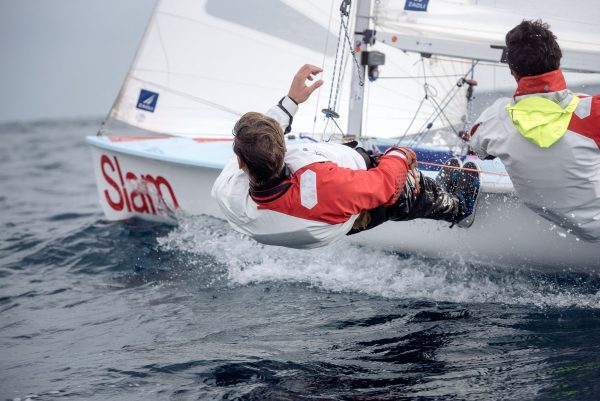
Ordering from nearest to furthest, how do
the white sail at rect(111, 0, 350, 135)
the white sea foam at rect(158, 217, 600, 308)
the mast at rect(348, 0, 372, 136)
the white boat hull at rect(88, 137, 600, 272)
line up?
the white sea foam at rect(158, 217, 600, 308), the white boat hull at rect(88, 137, 600, 272), the mast at rect(348, 0, 372, 136), the white sail at rect(111, 0, 350, 135)

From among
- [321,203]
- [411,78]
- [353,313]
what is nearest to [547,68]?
[321,203]

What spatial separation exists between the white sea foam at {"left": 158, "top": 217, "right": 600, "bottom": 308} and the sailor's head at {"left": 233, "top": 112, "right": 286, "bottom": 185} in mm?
1183

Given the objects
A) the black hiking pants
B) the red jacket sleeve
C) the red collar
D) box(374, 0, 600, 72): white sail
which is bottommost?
the black hiking pants

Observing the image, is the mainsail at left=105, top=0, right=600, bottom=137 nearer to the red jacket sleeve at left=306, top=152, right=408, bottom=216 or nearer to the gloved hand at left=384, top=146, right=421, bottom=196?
the gloved hand at left=384, top=146, right=421, bottom=196

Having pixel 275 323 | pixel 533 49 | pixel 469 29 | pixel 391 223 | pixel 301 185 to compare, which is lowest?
pixel 275 323

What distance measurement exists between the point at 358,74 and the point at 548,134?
1.73m

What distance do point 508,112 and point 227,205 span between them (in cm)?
113

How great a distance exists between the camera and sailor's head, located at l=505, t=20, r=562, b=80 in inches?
111

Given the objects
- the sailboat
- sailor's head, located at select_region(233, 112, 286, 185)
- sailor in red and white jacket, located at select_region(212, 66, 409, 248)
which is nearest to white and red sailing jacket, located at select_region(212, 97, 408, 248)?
sailor in red and white jacket, located at select_region(212, 66, 409, 248)

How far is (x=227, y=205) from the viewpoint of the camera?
9.52 ft

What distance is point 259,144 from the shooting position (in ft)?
8.43

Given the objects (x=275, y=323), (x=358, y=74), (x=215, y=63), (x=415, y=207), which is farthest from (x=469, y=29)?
(x=275, y=323)

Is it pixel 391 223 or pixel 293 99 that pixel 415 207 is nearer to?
pixel 293 99

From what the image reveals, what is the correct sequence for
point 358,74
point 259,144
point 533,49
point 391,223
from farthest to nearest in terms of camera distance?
point 358,74 → point 391,223 → point 533,49 → point 259,144
